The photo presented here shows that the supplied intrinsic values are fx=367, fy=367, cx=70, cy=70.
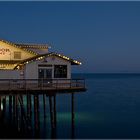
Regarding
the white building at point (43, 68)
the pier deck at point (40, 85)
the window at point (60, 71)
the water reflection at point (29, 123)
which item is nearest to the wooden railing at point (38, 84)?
the pier deck at point (40, 85)

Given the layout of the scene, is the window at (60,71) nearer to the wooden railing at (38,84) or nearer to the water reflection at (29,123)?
the wooden railing at (38,84)

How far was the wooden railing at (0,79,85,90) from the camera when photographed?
29.9 meters

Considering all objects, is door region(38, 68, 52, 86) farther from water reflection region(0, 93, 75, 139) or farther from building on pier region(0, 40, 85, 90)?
water reflection region(0, 93, 75, 139)

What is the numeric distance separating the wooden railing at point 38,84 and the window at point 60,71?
54 cm

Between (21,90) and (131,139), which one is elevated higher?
(21,90)

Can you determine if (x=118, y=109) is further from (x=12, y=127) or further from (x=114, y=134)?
(x=12, y=127)

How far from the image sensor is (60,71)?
108 ft

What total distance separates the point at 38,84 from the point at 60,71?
9.07 ft

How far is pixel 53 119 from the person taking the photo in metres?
34.5

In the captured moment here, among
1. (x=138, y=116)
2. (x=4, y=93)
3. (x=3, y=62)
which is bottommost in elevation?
(x=138, y=116)

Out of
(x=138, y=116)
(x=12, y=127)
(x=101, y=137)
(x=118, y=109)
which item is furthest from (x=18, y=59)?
(x=118, y=109)

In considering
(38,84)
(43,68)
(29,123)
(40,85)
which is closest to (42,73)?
(43,68)

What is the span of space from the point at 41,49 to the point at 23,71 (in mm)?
10765

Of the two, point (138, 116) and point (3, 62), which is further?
point (138, 116)
